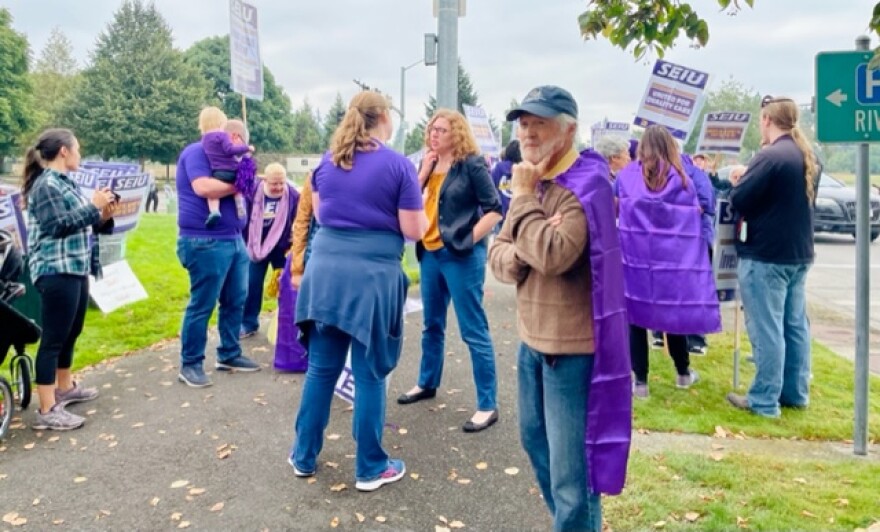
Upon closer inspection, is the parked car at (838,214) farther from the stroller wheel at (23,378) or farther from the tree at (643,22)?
the stroller wheel at (23,378)

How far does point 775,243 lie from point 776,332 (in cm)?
62

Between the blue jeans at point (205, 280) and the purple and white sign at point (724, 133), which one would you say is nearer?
the blue jeans at point (205, 280)

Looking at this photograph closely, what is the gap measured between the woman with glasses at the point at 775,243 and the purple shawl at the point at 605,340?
Result: 9.16ft

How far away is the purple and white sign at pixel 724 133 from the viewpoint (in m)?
8.16

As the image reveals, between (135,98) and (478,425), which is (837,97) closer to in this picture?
(478,425)

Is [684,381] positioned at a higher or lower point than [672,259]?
lower

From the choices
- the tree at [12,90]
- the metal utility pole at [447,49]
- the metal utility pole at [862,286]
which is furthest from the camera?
the tree at [12,90]

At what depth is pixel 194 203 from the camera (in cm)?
545

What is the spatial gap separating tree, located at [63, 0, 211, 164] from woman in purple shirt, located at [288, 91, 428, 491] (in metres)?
58.4

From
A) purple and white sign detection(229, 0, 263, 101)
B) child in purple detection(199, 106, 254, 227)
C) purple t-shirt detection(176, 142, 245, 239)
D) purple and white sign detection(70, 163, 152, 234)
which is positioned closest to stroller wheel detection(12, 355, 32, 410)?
purple t-shirt detection(176, 142, 245, 239)

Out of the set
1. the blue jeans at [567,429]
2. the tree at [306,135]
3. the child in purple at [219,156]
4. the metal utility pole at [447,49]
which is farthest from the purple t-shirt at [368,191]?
the tree at [306,135]

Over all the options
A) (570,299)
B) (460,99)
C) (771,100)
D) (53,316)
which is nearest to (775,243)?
(771,100)

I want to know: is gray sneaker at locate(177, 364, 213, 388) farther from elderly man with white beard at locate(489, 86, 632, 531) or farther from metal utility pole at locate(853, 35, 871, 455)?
metal utility pole at locate(853, 35, 871, 455)

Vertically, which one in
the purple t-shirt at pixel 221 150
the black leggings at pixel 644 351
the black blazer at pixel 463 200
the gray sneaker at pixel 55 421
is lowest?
the gray sneaker at pixel 55 421
